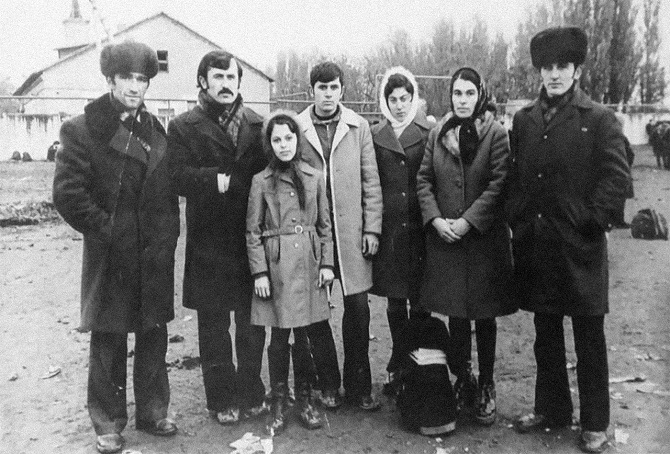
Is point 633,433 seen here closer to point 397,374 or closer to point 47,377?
point 397,374

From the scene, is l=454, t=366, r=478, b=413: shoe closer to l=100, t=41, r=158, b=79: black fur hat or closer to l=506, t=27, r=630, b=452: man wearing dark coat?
l=506, t=27, r=630, b=452: man wearing dark coat

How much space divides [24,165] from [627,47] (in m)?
18.9

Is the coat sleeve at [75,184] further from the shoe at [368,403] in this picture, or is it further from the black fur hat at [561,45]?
the black fur hat at [561,45]

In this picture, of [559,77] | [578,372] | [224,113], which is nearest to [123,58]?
[224,113]

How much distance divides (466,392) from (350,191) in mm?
1435

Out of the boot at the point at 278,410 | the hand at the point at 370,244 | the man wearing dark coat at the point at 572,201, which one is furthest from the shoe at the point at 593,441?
the boot at the point at 278,410

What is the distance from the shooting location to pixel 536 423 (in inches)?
148

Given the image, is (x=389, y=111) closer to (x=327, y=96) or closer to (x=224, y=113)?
(x=327, y=96)

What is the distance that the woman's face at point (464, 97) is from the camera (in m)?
3.70

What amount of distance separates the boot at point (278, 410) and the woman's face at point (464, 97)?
1.94 m

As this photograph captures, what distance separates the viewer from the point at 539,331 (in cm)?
375

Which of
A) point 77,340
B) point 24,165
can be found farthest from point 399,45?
point 24,165

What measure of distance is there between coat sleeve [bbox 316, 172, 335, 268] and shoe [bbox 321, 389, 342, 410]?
2.72 ft

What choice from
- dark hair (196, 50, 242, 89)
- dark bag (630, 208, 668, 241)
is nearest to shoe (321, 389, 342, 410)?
dark hair (196, 50, 242, 89)
